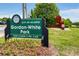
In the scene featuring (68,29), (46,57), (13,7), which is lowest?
(46,57)

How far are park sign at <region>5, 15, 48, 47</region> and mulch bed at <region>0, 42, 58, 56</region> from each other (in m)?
0.07

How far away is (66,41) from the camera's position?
11.9ft

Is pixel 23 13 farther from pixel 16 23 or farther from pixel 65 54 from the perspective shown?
pixel 65 54

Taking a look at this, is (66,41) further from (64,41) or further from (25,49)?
(25,49)

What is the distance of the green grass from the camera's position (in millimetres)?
3623

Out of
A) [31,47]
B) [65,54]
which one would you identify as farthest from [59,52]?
[31,47]

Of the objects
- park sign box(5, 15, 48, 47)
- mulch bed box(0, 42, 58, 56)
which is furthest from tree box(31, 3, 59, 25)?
mulch bed box(0, 42, 58, 56)

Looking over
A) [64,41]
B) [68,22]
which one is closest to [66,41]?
[64,41]

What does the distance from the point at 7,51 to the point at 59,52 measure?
0.58 metres

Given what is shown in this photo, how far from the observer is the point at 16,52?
361cm

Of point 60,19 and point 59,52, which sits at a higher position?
point 60,19

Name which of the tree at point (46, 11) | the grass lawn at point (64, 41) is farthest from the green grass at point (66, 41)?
the tree at point (46, 11)

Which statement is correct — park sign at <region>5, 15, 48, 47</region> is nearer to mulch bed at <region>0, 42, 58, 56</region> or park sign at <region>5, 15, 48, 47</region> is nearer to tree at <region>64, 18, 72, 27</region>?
mulch bed at <region>0, 42, 58, 56</region>

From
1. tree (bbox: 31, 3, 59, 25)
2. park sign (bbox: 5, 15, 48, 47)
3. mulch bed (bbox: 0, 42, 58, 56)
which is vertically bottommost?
mulch bed (bbox: 0, 42, 58, 56)
